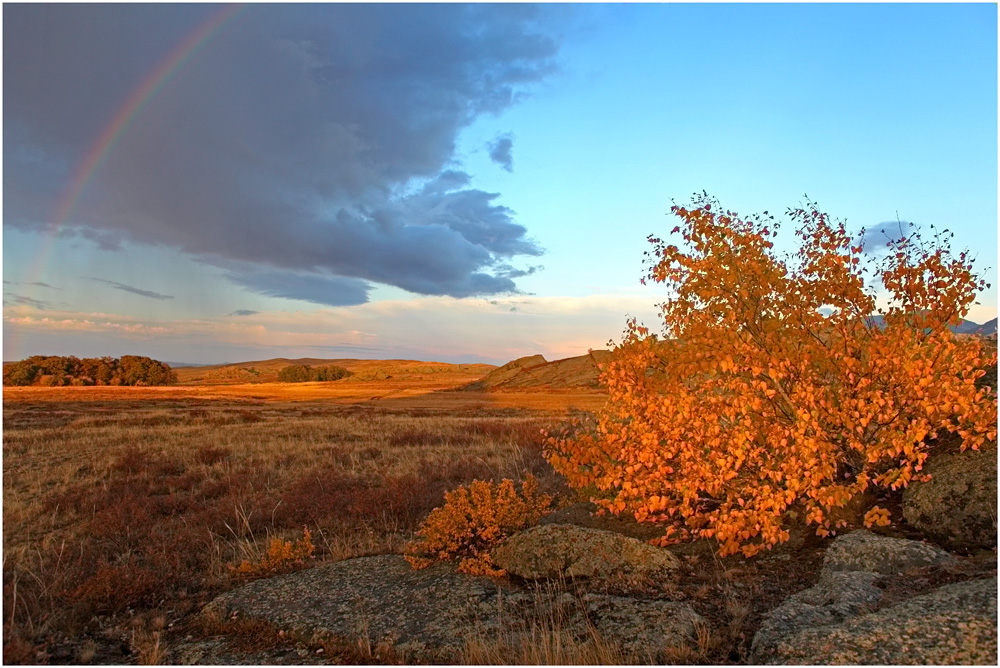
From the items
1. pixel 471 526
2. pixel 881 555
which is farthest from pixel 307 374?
pixel 881 555

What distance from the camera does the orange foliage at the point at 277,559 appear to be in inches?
347

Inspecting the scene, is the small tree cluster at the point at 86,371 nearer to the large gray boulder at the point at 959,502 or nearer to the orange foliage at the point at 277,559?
the orange foliage at the point at 277,559

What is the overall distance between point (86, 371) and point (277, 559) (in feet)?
334

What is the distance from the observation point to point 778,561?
702 cm

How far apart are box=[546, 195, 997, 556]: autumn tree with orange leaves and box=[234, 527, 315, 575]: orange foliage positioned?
4498mm

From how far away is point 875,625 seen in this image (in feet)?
14.8

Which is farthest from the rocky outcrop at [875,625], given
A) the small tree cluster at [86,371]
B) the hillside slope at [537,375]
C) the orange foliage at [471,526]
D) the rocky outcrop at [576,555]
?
the small tree cluster at [86,371]

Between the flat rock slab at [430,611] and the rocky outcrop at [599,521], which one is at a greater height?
the rocky outcrop at [599,521]

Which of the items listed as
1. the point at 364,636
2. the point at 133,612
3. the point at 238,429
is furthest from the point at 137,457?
the point at 364,636

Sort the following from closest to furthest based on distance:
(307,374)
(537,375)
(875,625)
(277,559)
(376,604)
→ (875,625), (376,604), (277,559), (537,375), (307,374)

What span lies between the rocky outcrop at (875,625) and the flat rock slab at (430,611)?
2.74 feet

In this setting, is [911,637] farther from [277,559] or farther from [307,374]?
[307,374]

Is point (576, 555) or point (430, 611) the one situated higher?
point (576, 555)

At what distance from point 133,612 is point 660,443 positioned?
23.7 ft
